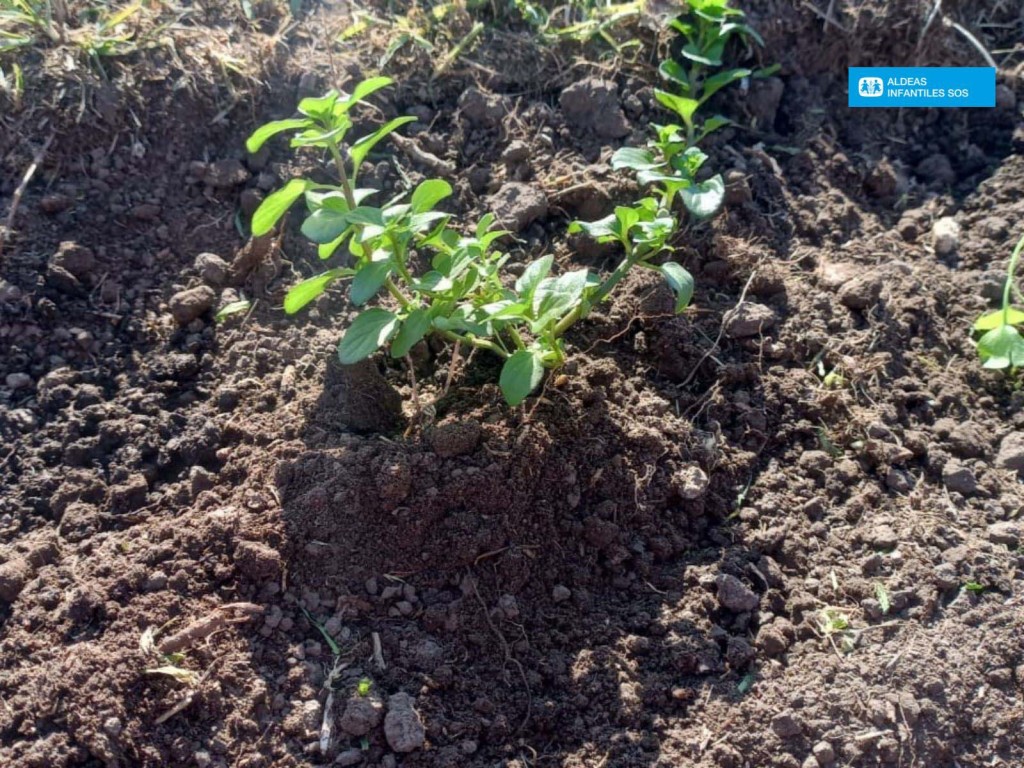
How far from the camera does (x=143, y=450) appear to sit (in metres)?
2.37

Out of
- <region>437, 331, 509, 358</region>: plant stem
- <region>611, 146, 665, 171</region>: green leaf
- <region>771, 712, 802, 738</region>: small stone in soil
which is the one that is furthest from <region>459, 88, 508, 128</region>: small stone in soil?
<region>771, 712, 802, 738</region>: small stone in soil

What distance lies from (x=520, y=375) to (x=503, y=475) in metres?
0.28

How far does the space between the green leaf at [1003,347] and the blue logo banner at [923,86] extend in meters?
1.08

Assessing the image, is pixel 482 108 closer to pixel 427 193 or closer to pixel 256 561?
pixel 427 193

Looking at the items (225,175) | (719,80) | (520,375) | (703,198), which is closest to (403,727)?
(520,375)

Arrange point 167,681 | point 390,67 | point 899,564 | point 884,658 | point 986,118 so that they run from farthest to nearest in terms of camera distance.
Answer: point 986,118 < point 390,67 < point 899,564 < point 884,658 < point 167,681

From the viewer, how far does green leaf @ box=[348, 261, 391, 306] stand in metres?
2.09

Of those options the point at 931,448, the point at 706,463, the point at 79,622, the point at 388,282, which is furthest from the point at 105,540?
the point at 931,448

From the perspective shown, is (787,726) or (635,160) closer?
(787,726)

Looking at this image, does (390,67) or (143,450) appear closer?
(143,450)

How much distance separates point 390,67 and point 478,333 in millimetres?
1286

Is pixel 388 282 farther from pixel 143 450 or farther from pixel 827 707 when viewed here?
pixel 827 707

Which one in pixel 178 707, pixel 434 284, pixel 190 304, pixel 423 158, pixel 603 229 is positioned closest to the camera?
pixel 178 707

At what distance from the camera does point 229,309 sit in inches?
102
